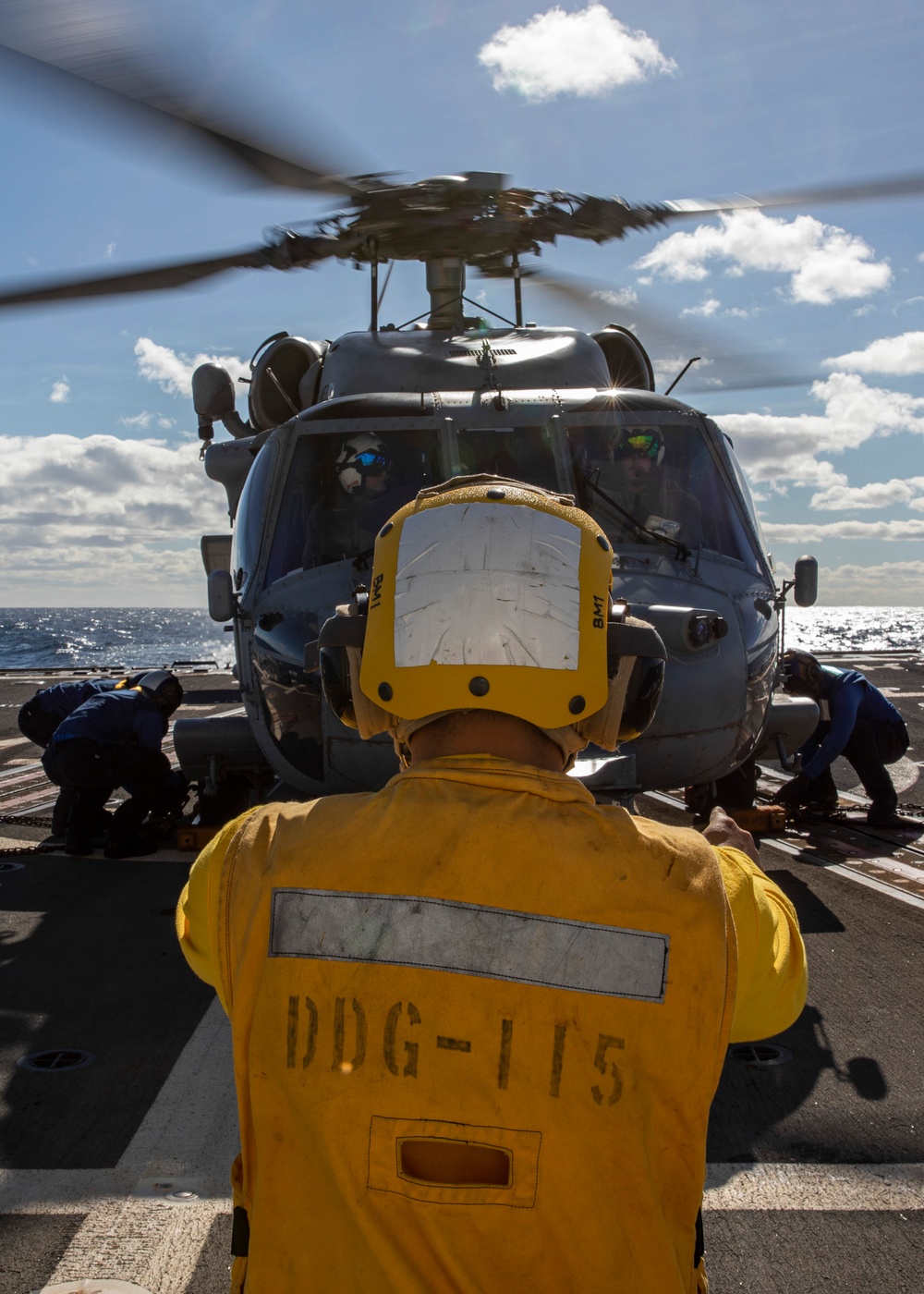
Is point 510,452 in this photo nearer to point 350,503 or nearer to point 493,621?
point 350,503

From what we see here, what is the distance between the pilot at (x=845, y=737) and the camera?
7707 mm

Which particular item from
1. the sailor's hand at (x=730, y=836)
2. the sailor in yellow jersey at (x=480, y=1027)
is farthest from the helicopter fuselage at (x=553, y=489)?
the sailor in yellow jersey at (x=480, y=1027)

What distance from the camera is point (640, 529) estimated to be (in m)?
5.39

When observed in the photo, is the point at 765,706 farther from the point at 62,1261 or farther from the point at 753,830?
the point at 62,1261

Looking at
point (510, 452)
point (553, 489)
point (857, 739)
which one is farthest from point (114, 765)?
point (857, 739)

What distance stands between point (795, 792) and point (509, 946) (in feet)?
23.3

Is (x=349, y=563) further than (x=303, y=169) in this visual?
No

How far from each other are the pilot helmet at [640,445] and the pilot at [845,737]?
2821mm

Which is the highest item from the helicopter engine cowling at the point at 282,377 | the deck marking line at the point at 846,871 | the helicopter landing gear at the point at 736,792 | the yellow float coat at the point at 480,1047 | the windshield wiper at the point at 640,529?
the helicopter engine cowling at the point at 282,377

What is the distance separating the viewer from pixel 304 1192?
1310mm

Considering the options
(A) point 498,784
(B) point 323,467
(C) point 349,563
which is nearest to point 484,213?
(B) point 323,467

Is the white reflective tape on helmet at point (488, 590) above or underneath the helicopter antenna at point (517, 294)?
underneath

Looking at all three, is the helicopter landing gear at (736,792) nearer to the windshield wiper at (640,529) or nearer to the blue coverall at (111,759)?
the windshield wiper at (640,529)

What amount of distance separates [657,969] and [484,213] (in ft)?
24.6
